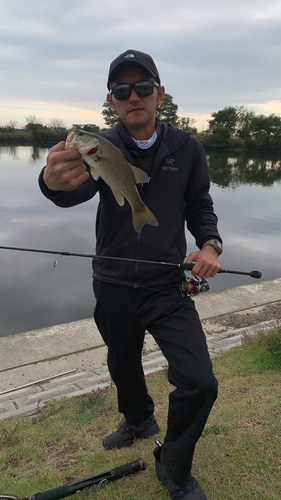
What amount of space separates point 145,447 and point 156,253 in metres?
1.63

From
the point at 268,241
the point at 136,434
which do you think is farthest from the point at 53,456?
the point at 268,241

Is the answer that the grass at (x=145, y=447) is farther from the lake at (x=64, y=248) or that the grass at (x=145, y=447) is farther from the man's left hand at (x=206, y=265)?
the lake at (x=64, y=248)

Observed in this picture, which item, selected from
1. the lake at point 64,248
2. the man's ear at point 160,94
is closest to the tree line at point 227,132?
the lake at point 64,248

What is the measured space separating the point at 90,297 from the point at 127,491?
329 inches

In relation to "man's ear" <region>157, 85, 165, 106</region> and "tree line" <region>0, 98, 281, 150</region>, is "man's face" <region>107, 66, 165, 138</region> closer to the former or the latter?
"man's ear" <region>157, 85, 165, 106</region>

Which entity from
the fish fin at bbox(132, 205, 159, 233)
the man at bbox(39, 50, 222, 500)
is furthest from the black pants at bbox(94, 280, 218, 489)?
the fish fin at bbox(132, 205, 159, 233)

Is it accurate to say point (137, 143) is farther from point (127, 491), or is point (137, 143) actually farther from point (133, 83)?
point (127, 491)

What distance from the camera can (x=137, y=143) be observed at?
2.73m

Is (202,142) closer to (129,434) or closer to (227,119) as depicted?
→ (227,119)

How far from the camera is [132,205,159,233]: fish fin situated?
239cm

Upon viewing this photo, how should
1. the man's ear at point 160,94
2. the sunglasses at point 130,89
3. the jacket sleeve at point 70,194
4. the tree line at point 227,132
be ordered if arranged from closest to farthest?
the jacket sleeve at point 70,194 < the sunglasses at point 130,89 < the man's ear at point 160,94 < the tree line at point 227,132

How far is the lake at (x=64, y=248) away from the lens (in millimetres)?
10094

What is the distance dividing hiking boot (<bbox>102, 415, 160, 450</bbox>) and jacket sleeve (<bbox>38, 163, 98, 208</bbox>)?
194 centimetres

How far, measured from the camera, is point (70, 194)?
7.97 feet
